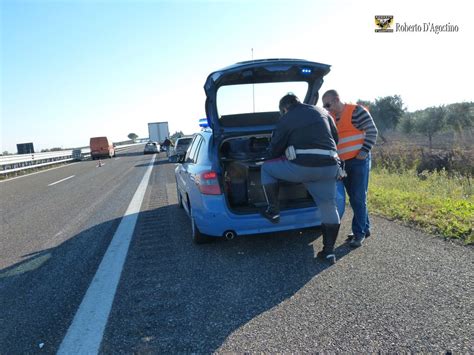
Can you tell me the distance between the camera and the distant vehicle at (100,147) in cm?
3509

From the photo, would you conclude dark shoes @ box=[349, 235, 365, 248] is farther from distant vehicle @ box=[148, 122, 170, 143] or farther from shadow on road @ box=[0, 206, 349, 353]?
distant vehicle @ box=[148, 122, 170, 143]

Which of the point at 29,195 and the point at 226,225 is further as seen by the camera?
the point at 29,195

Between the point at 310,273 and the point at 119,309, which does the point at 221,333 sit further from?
the point at 310,273

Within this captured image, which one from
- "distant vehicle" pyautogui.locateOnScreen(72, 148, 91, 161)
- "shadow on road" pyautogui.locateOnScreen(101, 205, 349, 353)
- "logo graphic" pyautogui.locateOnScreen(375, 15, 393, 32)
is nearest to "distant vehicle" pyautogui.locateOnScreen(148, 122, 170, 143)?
"distant vehicle" pyautogui.locateOnScreen(72, 148, 91, 161)

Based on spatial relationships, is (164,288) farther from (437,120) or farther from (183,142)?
(437,120)

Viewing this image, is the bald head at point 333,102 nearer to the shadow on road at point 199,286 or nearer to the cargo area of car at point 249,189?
the cargo area of car at point 249,189

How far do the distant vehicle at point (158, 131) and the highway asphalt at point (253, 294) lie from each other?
129 feet

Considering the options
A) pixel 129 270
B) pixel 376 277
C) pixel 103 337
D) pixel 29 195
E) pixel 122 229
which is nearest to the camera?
pixel 103 337

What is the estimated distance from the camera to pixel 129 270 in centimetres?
410

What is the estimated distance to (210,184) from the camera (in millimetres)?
4418

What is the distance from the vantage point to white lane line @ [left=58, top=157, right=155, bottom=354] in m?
2.68

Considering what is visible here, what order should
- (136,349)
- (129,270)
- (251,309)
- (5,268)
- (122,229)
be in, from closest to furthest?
(136,349)
(251,309)
(129,270)
(5,268)
(122,229)

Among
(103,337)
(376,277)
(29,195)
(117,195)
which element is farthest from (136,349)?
(29,195)

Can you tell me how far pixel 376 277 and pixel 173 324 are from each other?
2.00 meters
